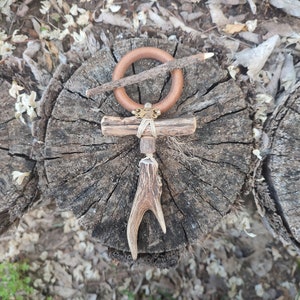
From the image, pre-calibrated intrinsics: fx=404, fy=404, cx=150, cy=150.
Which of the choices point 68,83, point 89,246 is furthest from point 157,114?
point 89,246

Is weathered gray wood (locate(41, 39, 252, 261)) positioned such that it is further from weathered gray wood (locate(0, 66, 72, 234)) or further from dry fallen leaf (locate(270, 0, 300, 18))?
dry fallen leaf (locate(270, 0, 300, 18))

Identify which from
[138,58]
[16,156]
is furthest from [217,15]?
[16,156]

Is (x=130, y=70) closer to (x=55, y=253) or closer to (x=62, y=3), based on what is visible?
(x=62, y=3)

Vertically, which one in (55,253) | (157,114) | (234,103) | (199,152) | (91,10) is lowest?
(55,253)

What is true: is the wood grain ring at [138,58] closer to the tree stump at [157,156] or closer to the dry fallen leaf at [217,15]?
the tree stump at [157,156]

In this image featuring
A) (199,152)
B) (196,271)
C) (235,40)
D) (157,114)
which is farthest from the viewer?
(196,271)

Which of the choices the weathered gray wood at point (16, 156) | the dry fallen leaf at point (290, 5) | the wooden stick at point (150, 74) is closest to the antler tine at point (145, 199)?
the wooden stick at point (150, 74)
